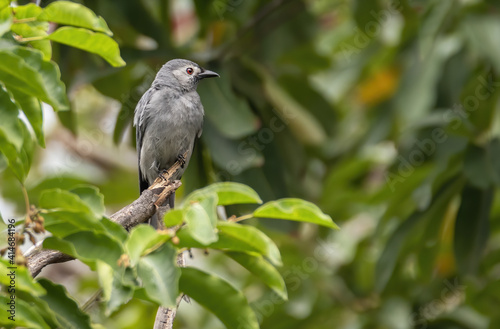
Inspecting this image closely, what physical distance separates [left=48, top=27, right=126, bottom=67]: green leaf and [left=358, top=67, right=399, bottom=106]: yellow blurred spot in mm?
4837

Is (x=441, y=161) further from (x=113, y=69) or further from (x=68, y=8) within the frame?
(x=68, y=8)

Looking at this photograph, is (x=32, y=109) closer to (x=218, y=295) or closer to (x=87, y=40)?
(x=87, y=40)

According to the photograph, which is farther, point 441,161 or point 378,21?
point 378,21

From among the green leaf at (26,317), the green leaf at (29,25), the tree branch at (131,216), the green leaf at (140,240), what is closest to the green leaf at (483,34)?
the tree branch at (131,216)

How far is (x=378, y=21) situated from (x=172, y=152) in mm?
2170

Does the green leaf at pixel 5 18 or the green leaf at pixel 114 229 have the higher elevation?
the green leaf at pixel 5 18

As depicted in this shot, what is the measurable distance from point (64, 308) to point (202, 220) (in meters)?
0.67

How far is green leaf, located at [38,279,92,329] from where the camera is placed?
2295 mm

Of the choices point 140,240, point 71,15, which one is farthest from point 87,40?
point 140,240

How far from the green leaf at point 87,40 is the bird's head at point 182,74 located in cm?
218

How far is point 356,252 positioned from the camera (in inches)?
243

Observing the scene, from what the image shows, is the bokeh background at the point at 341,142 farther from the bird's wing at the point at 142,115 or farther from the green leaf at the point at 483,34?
the bird's wing at the point at 142,115

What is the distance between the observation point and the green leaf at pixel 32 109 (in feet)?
8.48

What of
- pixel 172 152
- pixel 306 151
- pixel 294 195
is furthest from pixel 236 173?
pixel 306 151
